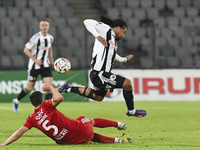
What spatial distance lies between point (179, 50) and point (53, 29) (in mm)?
4381

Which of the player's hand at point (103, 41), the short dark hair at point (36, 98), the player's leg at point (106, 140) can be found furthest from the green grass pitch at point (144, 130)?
the player's hand at point (103, 41)

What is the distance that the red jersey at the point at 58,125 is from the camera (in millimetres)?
5242

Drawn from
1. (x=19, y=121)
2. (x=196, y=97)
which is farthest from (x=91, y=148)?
(x=196, y=97)

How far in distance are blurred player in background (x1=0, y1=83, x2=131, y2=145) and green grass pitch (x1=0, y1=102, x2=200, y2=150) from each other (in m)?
0.14

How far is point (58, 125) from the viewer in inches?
208

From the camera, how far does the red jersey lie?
17.2 feet

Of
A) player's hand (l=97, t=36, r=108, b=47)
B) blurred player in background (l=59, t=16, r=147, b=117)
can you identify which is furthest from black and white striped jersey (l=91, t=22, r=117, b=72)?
player's hand (l=97, t=36, r=108, b=47)

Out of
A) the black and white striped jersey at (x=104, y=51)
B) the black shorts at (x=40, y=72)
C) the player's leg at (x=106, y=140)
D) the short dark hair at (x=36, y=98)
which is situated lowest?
the player's leg at (x=106, y=140)

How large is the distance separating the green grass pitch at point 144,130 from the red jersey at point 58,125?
0.46 feet

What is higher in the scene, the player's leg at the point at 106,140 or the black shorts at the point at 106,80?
the black shorts at the point at 106,80

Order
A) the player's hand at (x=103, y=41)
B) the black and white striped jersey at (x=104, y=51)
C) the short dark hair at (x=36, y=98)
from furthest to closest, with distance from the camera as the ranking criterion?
the black and white striped jersey at (x=104, y=51) < the player's hand at (x=103, y=41) < the short dark hair at (x=36, y=98)

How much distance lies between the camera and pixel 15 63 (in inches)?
566

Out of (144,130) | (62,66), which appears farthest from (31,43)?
(144,130)

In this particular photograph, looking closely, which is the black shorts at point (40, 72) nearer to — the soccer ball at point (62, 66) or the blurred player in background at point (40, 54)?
the blurred player in background at point (40, 54)
